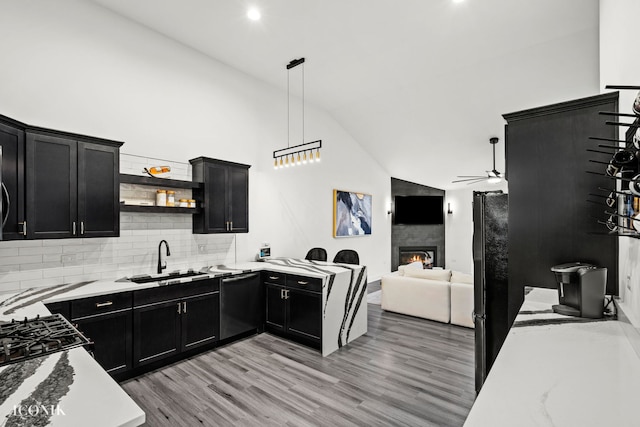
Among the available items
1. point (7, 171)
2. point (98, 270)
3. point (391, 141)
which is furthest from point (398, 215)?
point (7, 171)

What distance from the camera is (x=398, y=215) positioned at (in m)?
8.44

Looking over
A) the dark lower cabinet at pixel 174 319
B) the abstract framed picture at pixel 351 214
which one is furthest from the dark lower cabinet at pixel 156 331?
the abstract framed picture at pixel 351 214

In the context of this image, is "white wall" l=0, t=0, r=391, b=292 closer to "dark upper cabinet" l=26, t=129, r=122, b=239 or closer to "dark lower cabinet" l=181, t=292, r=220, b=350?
"dark upper cabinet" l=26, t=129, r=122, b=239

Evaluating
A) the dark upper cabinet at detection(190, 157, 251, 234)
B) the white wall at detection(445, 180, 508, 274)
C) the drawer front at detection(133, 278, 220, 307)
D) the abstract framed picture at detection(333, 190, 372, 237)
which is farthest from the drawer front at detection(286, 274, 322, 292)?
the white wall at detection(445, 180, 508, 274)

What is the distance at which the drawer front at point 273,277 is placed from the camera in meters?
3.97

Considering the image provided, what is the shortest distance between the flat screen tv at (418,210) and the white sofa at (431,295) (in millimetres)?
3578

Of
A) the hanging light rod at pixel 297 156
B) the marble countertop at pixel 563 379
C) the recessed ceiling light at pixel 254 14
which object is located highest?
the recessed ceiling light at pixel 254 14

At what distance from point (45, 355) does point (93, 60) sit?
3.15 m

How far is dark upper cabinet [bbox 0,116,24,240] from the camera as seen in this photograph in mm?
2369

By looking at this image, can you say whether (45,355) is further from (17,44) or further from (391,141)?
(391,141)

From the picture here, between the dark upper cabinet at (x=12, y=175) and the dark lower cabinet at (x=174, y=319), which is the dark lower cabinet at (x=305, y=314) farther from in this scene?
the dark upper cabinet at (x=12, y=175)

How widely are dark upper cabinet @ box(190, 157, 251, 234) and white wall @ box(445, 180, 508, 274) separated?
6.74 metres

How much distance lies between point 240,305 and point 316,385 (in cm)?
145

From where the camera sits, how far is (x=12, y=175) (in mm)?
2459
